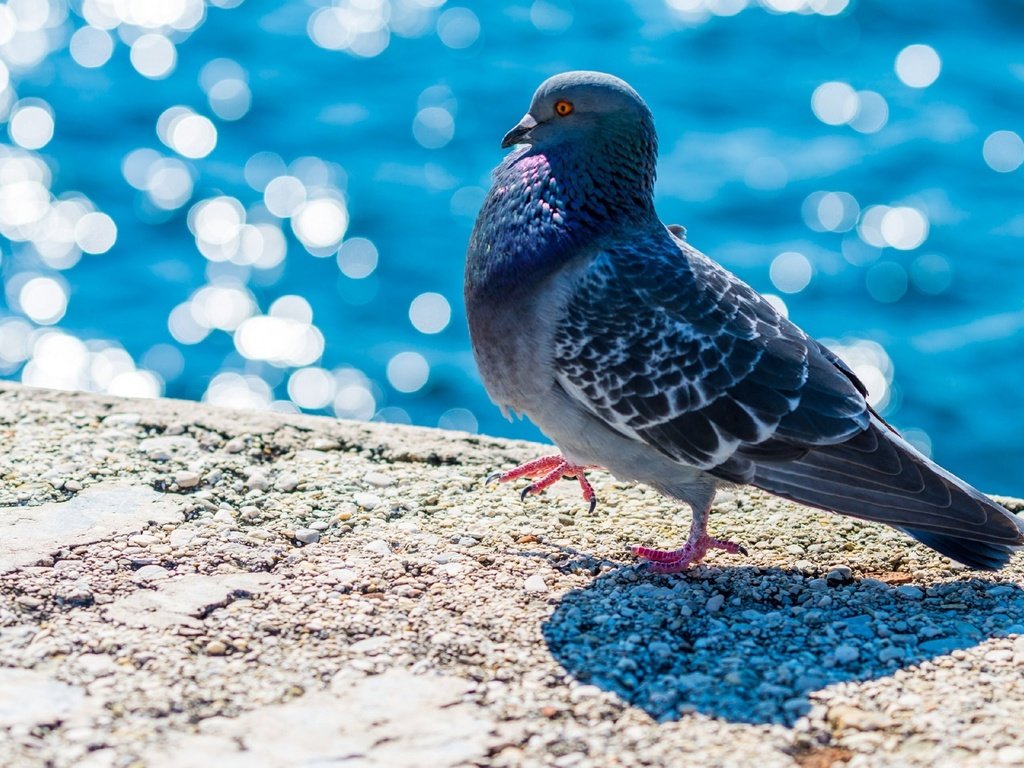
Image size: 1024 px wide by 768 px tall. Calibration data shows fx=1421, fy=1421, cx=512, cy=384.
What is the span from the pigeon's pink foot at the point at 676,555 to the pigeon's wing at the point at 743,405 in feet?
0.89

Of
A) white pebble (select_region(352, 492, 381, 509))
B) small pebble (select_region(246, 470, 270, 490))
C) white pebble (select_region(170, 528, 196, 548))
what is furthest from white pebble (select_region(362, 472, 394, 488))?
white pebble (select_region(170, 528, 196, 548))

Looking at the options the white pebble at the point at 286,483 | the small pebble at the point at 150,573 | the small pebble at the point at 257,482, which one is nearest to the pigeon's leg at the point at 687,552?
the white pebble at the point at 286,483

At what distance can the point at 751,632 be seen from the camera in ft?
15.5

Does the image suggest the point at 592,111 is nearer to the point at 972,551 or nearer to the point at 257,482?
the point at 257,482

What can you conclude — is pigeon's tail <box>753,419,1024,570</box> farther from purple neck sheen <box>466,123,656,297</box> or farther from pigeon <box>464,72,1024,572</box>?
purple neck sheen <box>466,123,656,297</box>

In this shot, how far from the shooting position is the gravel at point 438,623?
3.96 meters

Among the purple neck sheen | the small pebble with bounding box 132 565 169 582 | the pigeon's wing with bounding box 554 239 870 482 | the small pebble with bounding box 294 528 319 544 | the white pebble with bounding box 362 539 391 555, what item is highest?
the purple neck sheen

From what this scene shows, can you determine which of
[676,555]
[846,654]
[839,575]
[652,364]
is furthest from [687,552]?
[846,654]

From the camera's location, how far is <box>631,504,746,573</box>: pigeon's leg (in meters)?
5.22

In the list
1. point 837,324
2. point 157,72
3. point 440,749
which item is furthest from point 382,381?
point 440,749

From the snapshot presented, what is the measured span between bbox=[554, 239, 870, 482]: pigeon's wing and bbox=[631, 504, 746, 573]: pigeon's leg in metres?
0.21

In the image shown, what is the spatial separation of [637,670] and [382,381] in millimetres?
7983

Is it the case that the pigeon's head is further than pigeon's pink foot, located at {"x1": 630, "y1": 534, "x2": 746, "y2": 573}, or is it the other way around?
the pigeon's head

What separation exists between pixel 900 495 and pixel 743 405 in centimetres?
65
